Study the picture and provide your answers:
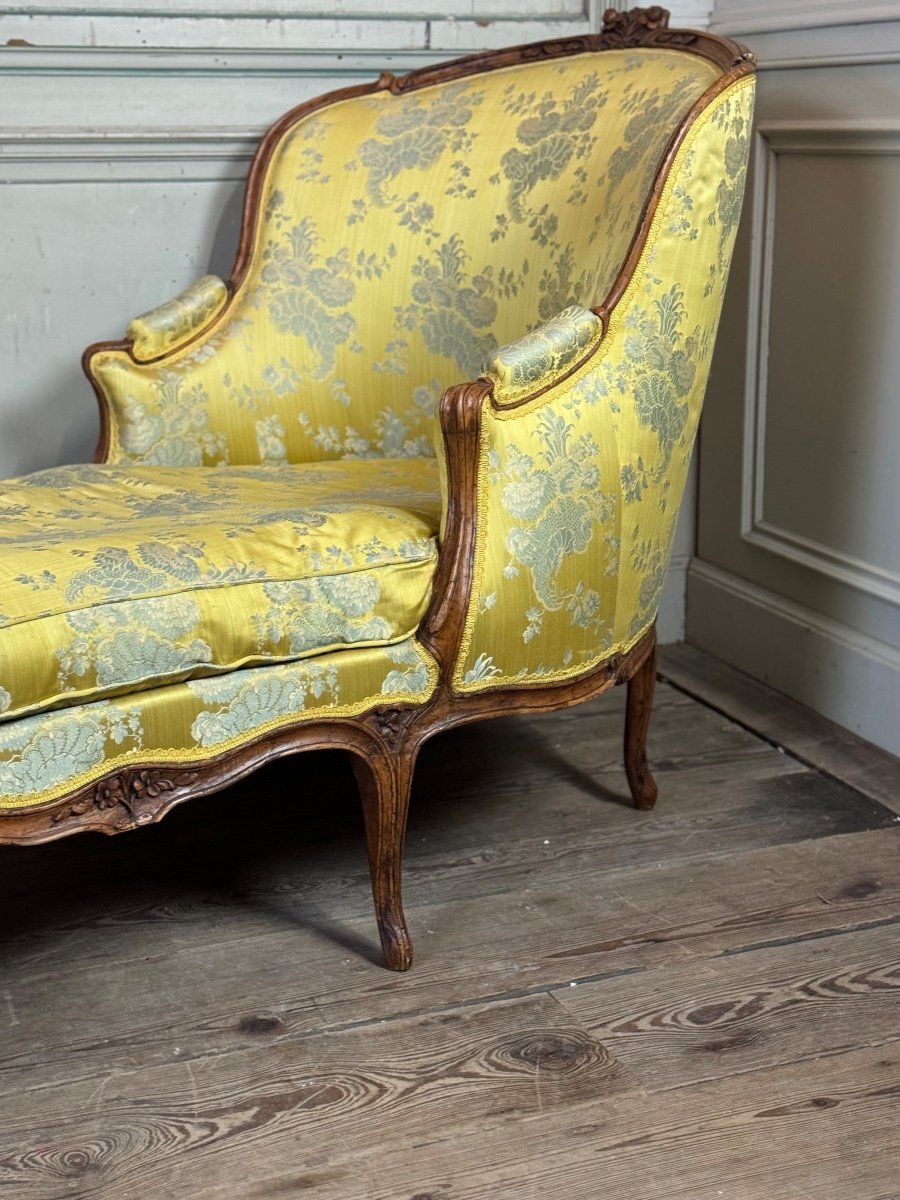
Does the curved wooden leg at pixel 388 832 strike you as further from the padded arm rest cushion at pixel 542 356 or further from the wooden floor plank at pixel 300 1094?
the padded arm rest cushion at pixel 542 356

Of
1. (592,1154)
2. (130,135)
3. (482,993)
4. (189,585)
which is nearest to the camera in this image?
(592,1154)

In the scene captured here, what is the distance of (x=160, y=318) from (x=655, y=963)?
1121 mm

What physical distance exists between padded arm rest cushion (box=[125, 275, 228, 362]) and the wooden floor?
2.16ft

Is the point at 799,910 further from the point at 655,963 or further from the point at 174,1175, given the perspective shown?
the point at 174,1175

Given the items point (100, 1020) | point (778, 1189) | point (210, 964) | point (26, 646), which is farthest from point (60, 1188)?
point (778, 1189)

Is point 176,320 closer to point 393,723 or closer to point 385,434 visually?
point 385,434

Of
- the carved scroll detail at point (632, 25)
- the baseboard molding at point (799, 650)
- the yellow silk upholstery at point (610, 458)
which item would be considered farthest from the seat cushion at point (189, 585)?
the baseboard molding at point (799, 650)

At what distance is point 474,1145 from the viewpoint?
1.33m

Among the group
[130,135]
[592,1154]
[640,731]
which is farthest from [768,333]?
[592,1154]

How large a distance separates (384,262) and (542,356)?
583 mm

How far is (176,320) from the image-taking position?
2.05 m

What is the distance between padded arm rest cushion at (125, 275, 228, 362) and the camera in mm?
2021

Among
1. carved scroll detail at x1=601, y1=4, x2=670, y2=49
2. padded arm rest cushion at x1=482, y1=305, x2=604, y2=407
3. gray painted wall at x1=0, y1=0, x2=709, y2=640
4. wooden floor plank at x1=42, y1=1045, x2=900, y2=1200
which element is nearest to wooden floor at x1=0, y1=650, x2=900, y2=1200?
wooden floor plank at x1=42, y1=1045, x2=900, y2=1200

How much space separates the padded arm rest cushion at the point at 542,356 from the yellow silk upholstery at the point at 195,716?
0.31 metres
